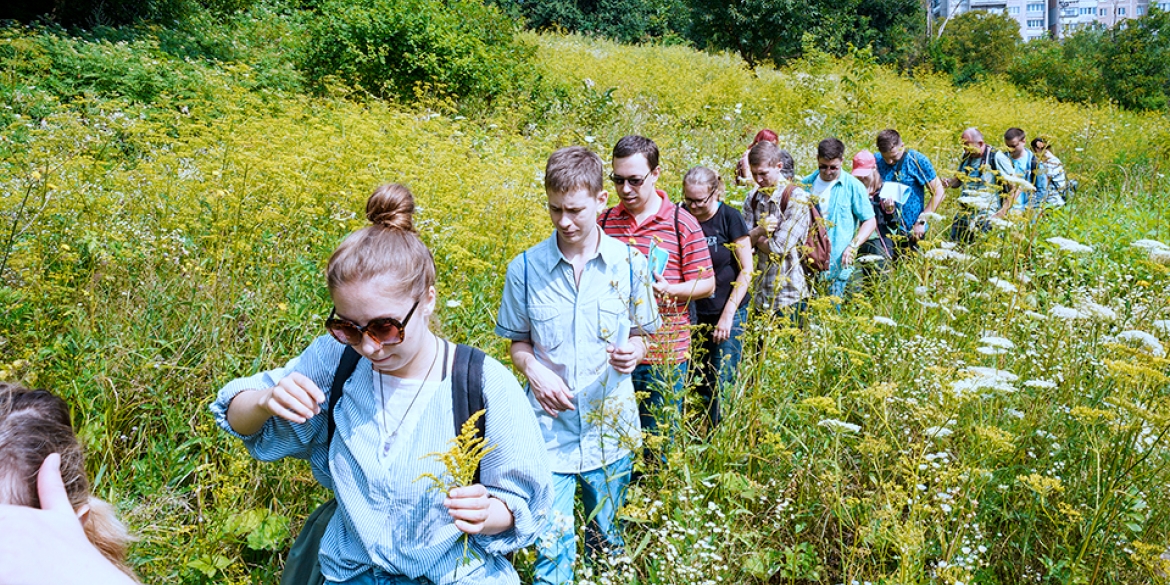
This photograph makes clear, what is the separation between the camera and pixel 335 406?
1.95m

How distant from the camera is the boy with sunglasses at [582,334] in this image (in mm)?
2678

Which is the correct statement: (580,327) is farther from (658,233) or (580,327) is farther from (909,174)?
(909,174)

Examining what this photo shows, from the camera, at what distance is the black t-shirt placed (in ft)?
14.1

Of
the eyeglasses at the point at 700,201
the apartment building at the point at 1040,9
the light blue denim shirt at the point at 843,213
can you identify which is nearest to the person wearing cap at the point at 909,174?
the light blue denim shirt at the point at 843,213

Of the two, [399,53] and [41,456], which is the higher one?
[399,53]

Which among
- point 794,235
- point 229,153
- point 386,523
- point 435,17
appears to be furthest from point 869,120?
point 386,523

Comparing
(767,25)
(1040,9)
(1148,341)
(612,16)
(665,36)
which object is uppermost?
(1040,9)

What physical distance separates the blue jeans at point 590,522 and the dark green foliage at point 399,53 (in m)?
8.89

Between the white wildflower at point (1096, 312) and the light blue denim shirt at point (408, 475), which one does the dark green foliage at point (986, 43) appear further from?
the light blue denim shirt at point (408, 475)

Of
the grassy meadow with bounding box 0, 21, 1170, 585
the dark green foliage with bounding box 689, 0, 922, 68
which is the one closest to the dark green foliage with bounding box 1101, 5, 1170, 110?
the dark green foliage with bounding box 689, 0, 922, 68

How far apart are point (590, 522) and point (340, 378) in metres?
1.14

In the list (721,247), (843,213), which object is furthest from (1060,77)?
(721,247)

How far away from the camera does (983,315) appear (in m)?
4.05

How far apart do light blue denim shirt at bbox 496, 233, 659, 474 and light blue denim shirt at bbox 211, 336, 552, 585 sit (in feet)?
2.40
